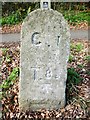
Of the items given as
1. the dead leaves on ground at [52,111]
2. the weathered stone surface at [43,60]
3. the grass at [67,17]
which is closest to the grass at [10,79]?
the dead leaves on ground at [52,111]

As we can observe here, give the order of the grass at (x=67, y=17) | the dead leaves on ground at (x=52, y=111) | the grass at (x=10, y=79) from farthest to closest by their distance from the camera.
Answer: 1. the grass at (x=67, y=17)
2. the grass at (x=10, y=79)
3. the dead leaves on ground at (x=52, y=111)

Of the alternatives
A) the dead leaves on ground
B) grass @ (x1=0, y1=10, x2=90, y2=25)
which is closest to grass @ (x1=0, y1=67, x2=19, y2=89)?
the dead leaves on ground

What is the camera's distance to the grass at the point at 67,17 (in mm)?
12727

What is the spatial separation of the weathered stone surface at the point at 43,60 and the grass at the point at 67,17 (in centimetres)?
796

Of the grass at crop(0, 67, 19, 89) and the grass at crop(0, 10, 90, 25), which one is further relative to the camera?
the grass at crop(0, 10, 90, 25)

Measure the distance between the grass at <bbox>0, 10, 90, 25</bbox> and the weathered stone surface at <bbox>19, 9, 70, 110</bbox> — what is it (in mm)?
7960

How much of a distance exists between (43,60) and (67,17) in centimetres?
A: 915

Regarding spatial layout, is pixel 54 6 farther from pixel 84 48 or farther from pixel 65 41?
→ pixel 65 41

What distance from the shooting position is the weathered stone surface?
173 inches

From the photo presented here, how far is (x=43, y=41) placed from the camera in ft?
14.7

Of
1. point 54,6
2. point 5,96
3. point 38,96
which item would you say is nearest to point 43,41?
point 38,96

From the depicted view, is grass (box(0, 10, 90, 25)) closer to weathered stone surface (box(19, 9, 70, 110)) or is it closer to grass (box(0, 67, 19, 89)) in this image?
grass (box(0, 67, 19, 89))

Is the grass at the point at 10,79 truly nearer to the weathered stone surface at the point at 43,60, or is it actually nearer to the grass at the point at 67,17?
the weathered stone surface at the point at 43,60

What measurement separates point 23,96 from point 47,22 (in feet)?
3.64
